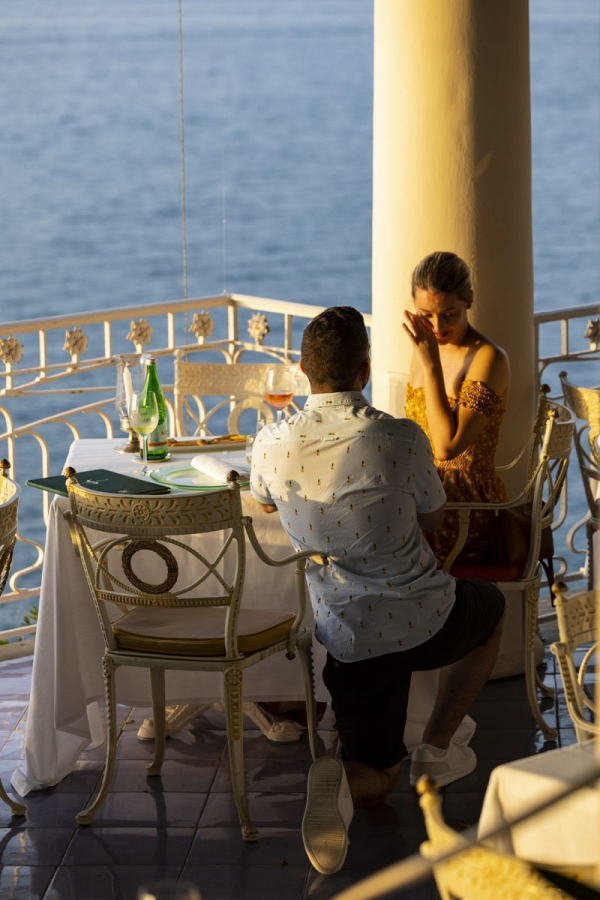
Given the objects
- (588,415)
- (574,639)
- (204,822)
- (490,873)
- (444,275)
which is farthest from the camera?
(588,415)

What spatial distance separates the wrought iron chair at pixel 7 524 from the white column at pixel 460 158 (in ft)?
4.51

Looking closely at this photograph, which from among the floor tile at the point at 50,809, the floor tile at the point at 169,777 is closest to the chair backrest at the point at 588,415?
the floor tile at the point at 169,777

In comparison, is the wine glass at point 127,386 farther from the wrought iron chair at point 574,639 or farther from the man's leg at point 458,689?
the wrought iron chair at point 574,639

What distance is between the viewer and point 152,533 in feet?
8.96

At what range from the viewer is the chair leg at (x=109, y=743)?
2.95 m

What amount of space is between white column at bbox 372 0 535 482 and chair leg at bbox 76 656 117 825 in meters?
1.38

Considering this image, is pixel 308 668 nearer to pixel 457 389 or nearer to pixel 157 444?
pixel 157 444

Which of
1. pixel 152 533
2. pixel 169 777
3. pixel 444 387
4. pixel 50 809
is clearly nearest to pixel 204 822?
pixel 169 777

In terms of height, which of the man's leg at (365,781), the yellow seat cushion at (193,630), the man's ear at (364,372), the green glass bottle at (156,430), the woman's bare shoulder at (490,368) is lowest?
the man's leg at (365,781)

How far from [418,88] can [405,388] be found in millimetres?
927

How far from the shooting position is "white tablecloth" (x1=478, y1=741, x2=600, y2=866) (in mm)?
1550

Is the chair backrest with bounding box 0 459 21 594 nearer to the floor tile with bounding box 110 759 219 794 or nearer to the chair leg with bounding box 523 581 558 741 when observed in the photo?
the floor tile with bounding box 110 759 219 794

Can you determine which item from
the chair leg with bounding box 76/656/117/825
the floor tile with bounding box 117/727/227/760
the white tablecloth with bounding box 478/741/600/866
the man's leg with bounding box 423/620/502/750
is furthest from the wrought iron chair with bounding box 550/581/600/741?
the floor tile with bounding box 117/727/227/760

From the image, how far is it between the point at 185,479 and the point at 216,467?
89mm
